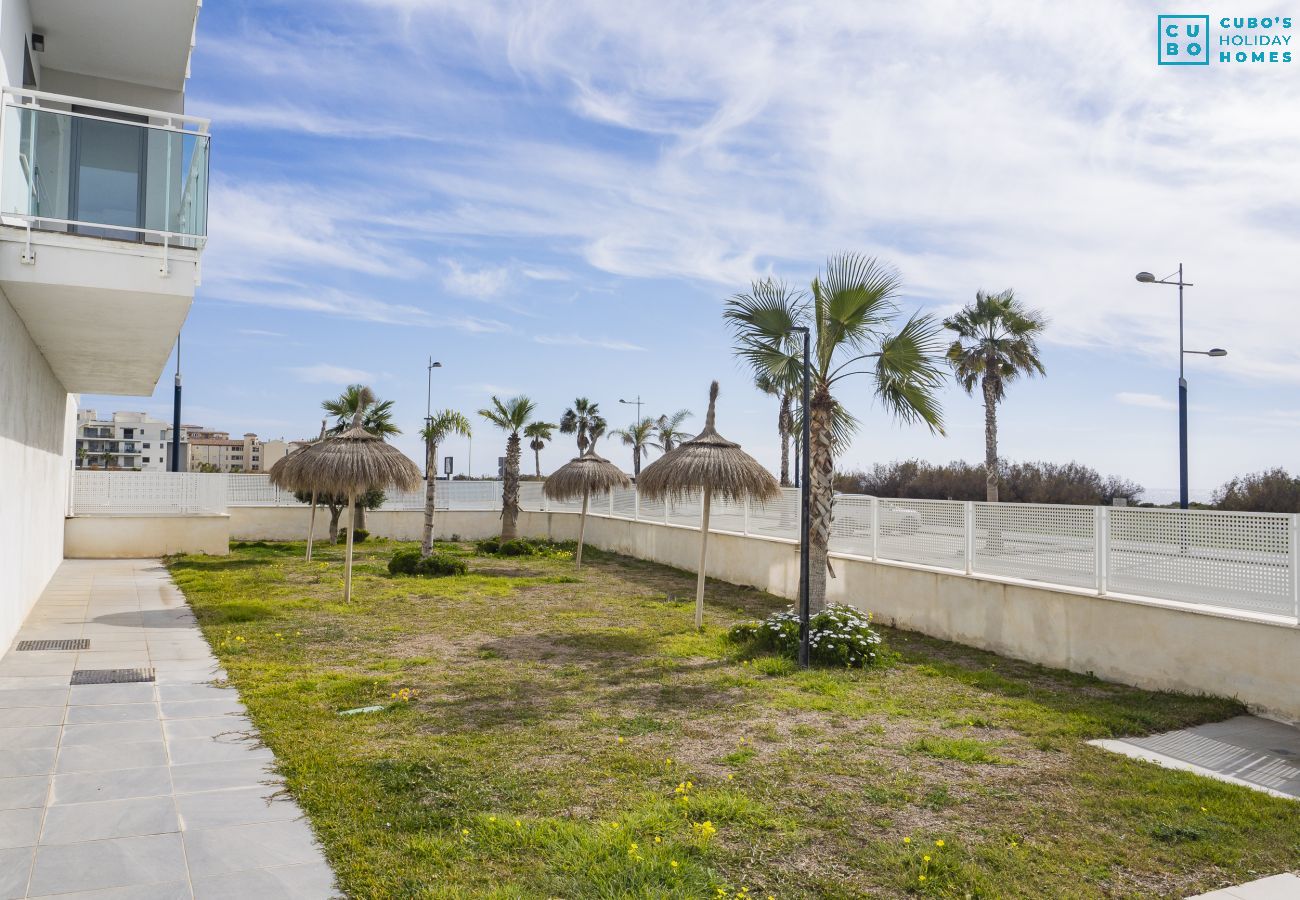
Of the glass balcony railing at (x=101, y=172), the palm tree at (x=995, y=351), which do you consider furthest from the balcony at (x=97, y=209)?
the palm tree at (x=995, y=351)

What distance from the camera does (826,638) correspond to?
888 centimetres

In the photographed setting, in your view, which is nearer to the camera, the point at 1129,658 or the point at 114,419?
the point at 1129,658

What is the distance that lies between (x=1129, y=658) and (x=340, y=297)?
25.2 metres

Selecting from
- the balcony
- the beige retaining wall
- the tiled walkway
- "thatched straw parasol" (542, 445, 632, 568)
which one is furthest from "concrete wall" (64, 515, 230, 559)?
the beige retaining wall

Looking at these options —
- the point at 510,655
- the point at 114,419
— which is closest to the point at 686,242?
the point at 510,655

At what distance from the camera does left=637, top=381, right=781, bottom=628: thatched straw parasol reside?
35.5 feet

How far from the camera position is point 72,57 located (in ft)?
34.2

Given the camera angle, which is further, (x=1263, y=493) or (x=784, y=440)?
(x=784, y=440)

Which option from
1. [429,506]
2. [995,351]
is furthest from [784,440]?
[429,506]

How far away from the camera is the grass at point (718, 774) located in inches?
154

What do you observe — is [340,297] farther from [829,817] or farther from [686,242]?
[829,817]

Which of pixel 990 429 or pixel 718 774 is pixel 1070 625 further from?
pixel 990 429

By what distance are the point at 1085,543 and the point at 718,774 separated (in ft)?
18.1

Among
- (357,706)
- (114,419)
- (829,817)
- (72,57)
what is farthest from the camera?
(114,419)
